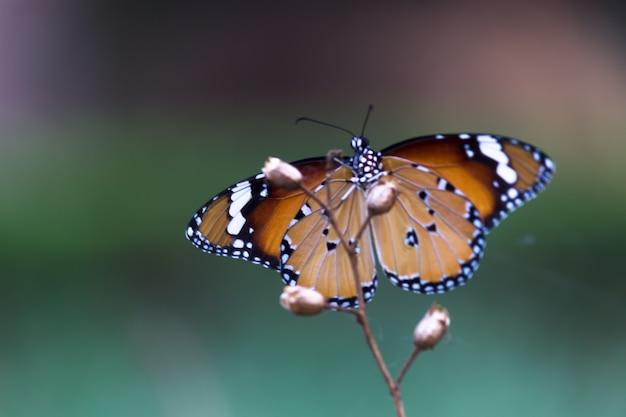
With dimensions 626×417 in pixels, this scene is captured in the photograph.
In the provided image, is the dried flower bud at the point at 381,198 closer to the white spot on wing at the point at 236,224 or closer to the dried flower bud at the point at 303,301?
the dried flower bud at the point at 303,301

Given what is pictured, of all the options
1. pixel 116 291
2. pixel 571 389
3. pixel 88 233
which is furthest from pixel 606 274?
pixel 88 233

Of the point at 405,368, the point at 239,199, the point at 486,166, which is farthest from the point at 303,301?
the point at 486,166

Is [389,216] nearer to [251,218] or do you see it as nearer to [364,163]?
[364,163]

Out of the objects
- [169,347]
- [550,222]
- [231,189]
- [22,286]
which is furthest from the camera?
[550,222]

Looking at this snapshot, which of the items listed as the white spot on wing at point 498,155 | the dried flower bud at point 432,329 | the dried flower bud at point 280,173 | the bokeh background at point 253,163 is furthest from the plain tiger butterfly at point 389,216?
the bokeh background at point 253,163

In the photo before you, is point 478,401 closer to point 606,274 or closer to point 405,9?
point 606,274

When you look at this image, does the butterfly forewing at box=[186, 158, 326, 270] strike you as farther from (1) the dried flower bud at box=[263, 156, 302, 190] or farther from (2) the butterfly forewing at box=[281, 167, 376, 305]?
(1) the dried flower bud at box=[263, 156, 302, 190]

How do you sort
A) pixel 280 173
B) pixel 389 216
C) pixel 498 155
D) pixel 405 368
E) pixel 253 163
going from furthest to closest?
pixel 253 163, pixel 389 216, pixel 498 155, pixel 280 173, pixel 405 368

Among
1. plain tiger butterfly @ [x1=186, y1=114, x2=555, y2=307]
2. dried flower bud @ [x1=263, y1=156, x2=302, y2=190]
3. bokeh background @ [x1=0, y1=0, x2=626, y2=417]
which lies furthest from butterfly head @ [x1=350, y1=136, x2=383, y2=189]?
bokeh background @ [x1=0, y1=0, x2=626, y2=417]
